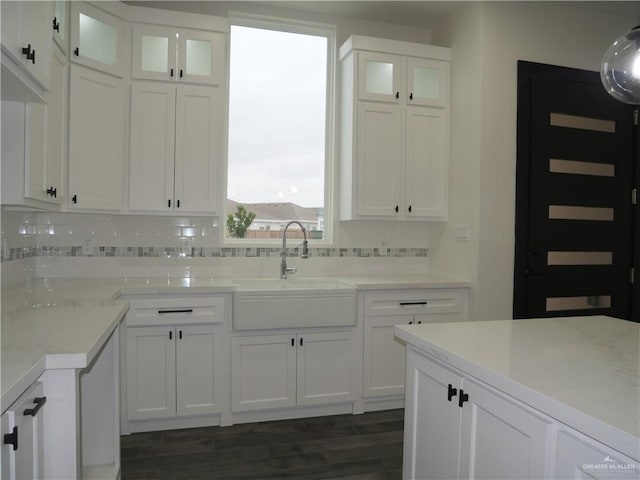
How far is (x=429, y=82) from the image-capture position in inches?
145

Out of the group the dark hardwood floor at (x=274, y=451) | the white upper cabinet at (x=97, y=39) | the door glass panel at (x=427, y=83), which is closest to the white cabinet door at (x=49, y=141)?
the white upper cabinet at (x=97, y=39)

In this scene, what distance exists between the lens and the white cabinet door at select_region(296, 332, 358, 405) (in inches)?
120

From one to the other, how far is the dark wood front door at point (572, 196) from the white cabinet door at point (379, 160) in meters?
0.91

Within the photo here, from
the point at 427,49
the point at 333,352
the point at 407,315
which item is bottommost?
the point at 333,352

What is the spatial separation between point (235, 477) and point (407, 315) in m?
1.56

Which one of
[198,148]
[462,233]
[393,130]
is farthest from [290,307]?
[393,130]

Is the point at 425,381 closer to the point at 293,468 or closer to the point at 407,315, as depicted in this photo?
the point at 293,468

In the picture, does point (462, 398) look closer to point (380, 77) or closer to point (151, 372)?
point (151, 372)

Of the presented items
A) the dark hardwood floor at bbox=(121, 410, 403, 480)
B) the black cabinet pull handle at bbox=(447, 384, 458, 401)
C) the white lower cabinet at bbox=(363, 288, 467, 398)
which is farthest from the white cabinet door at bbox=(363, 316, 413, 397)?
the black cabinet pull handle at bbox=(447, 384, 458, 401)

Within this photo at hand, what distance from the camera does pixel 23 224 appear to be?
2867 millimetres

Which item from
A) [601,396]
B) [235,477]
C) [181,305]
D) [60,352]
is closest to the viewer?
[601,396]

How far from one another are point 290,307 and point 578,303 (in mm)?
2368

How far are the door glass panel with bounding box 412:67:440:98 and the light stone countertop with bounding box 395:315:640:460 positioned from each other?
7.40 feet

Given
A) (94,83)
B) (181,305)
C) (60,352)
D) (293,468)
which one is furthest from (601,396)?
(94,83)
